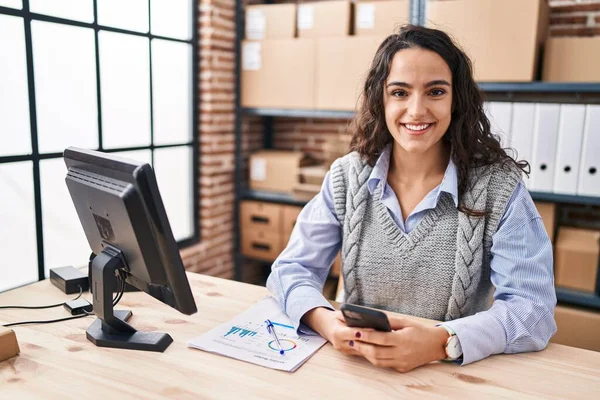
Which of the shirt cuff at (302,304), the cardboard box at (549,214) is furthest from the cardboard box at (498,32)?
the shirt cuff at (302,304)

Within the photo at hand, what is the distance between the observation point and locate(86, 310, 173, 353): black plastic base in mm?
1158

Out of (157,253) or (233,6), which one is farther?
(233,6)

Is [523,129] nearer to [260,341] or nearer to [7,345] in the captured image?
[260,341]

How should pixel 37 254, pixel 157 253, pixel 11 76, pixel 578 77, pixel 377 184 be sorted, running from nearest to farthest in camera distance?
pixel 157 253
pixel 377 184
pixel 11 76
pixel 37 254
pixel 578 77

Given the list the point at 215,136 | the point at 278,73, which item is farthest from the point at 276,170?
the point at 278,73

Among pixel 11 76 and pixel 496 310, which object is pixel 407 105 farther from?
pixel 11 76

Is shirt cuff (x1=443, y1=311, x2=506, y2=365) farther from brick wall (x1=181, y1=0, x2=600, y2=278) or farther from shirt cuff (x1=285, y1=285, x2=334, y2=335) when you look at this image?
brick wall (x1=181, y1=0, x2=600, y2=278)

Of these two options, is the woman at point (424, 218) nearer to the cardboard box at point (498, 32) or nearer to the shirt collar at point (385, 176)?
the shirt collar at point (385, 176)

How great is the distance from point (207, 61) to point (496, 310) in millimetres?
2262

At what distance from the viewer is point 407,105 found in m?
1.45

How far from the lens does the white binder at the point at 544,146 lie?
2369 millimetres

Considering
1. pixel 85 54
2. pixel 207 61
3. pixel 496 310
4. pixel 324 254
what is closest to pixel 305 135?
pixel 207 61

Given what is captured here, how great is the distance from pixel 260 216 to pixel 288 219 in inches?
7.8

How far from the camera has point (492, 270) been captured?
4.48 ft
